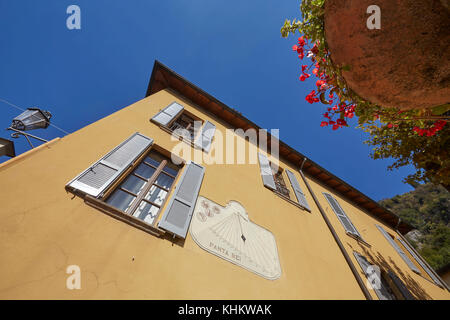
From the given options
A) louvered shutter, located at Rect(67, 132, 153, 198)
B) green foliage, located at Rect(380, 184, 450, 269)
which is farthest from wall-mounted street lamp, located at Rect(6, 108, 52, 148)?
green foliage, located at Rect(380, 184, 450, 269)

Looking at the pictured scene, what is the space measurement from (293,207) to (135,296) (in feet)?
13.3

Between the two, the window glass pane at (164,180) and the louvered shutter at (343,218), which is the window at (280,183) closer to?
the louvered shutter at (343,218)

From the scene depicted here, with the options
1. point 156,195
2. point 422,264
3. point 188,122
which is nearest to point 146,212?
point 156,195

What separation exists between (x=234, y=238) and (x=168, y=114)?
3608 millimetres

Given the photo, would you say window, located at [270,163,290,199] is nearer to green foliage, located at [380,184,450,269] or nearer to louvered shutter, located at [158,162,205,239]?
louvered shutter, located at [158,162,205,239]

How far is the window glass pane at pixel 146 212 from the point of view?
2834 mm

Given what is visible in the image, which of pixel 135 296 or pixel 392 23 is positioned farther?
pixel 135 296

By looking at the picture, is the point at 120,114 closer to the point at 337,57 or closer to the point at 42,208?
the point at 42,208

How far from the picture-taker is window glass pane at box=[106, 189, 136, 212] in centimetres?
281

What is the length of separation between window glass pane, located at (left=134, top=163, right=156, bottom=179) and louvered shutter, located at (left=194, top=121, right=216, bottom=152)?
138cm

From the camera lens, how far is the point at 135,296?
6.40ft
